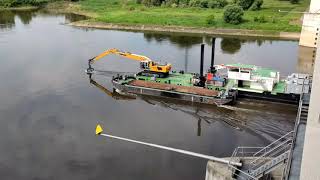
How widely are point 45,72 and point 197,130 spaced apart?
19.4m

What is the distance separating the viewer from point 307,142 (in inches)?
311

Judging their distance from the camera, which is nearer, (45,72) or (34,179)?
(34,179)

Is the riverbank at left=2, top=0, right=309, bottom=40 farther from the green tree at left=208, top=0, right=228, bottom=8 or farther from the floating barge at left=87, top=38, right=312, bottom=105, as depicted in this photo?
the floating barge at left=87, top=38, right=312, bottom=105

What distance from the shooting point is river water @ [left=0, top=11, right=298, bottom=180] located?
19.9 m

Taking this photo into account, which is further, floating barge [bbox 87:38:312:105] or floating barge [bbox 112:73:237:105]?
floating barge [bbox 112:73:237:105]

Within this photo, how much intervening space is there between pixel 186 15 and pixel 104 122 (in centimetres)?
4871

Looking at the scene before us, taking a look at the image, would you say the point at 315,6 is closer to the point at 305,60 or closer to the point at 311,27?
the point at 311,27

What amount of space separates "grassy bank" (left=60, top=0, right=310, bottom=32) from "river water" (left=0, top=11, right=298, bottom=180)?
16.4m

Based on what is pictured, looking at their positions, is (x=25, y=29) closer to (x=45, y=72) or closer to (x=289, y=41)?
(x=45, y=72)

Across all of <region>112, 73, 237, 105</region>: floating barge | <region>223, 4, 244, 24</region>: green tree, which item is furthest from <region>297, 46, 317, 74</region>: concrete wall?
<region>112, 73, 237, 105</region>: floating barge

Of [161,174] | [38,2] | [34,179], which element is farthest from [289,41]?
[38,2]

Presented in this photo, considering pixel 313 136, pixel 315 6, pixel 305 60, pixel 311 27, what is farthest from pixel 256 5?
pixel 313 136

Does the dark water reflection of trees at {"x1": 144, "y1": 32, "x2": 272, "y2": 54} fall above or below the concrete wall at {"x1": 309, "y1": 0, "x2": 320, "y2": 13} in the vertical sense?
below

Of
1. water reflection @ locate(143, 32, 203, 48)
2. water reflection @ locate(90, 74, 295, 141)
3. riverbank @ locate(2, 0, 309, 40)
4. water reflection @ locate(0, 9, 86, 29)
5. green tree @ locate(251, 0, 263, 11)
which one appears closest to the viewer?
water reflection @ locate(90, 74, 295, 141)
